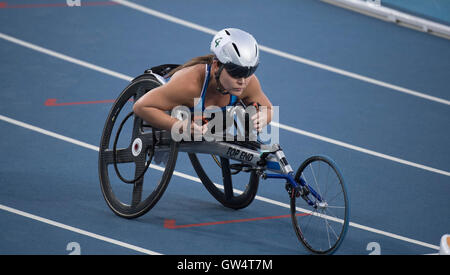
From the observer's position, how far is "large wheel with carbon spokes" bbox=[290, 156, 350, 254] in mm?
5551

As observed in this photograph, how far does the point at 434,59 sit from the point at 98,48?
4.24m

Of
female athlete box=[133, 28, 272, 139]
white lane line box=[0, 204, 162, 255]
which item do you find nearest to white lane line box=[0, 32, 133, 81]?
white lane line box=[0, 204, 162, 255]

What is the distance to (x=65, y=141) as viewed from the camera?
750 centimetres

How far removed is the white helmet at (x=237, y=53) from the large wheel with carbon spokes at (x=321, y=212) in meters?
0.81

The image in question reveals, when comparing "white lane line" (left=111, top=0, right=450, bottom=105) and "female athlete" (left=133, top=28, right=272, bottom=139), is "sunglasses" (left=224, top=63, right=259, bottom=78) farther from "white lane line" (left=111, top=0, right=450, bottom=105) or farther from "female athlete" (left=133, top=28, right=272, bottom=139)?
"white lane line" (left=111, top=0, right=450, bottom=105)

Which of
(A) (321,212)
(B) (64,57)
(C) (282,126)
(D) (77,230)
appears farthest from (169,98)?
(B) (64,57)

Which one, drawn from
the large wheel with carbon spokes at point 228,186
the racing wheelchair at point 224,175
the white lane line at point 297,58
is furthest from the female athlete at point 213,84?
the white lane line at point 297,58

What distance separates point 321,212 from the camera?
21.1 feet

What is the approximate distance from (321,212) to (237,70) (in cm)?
163

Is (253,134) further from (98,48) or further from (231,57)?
(98,48)

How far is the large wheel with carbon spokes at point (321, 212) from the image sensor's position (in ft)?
18.2

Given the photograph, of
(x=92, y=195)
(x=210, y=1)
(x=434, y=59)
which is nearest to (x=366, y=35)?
(x=434, y=59)

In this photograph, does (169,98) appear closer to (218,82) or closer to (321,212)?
(218,82)

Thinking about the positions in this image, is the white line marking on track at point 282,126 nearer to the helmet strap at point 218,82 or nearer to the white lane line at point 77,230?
the helmet strap at point 218,82
